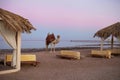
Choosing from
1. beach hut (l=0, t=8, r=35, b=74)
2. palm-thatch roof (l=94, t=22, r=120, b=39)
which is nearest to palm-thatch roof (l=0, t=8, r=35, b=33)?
beach hut (l=0, t=8, r=35, b=74)

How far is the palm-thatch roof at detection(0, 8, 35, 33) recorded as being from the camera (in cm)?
786

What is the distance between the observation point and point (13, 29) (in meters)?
8.03

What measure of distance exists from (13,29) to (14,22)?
8.3 inches

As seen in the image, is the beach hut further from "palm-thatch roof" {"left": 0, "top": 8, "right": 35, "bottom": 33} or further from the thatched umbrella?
the thatched umbrella

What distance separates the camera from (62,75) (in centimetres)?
761

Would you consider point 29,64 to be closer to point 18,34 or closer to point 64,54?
point 18,34

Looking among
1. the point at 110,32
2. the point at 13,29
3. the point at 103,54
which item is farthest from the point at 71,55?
the point at 13,29

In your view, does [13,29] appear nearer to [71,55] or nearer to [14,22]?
[14,22]

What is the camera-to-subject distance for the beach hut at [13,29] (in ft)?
26.1

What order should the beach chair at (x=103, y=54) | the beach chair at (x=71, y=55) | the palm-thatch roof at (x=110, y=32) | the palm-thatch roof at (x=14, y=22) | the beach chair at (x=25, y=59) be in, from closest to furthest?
the palm-thatch roof at (x=14, y=22) < the beach chair at (x=25, y=59) < the beach chair at (x=71, y=55) < the beach chair at (x=103, y=54) < the palm-thatch roof at (x=110, y=32)

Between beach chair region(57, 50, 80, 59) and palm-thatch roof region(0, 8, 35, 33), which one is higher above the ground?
palm-thatch roof region(0, 8, 35, 33)

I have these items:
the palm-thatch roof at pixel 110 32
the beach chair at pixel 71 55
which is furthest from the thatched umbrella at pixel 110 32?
the beach chair at pixel 71 55

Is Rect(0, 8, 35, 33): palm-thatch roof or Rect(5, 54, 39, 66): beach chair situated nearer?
Rect(0, 8, 35, 33): palm-thatch roof

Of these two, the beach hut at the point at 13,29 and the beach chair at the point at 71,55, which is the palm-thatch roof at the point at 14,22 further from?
the beach chair at the point at 71,55
